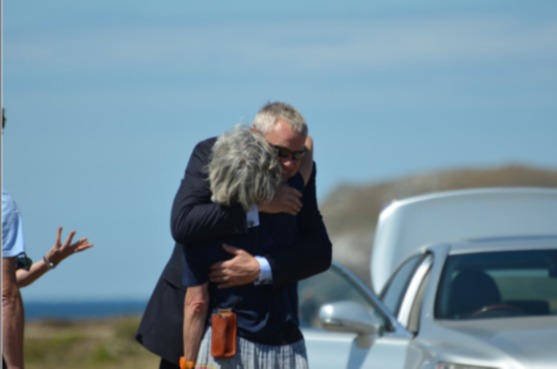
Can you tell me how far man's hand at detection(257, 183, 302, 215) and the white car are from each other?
188 cm

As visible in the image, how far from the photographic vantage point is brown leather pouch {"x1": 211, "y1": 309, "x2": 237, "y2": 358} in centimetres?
557

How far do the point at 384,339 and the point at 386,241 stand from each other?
1566mm

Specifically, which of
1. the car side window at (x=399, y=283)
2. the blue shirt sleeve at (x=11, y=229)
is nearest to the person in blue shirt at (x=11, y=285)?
the blue shirt sleeve at (x=11, y=229)

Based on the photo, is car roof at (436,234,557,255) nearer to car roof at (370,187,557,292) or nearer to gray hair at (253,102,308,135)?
car roof at (370,187,557,292)

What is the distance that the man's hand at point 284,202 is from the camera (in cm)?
562

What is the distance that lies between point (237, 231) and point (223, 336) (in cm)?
41

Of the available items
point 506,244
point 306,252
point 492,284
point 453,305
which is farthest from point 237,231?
point 506,244

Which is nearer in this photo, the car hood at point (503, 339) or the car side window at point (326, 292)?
the car hood at point (503, 339)

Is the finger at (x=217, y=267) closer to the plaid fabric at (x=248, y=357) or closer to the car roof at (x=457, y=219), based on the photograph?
the plaid fabric at (x=248, y=357)

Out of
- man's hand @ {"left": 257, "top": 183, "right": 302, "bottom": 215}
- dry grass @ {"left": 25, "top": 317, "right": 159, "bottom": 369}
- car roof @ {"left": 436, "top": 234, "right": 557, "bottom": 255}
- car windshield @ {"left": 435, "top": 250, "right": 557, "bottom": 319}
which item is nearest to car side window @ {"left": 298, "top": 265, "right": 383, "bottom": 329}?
car windshield @ {"left": 435, "top": 250, "right": 557, "bottom": 319}

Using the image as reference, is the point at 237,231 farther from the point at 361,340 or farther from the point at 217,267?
the point at 361,340

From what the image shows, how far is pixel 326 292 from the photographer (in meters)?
9.30

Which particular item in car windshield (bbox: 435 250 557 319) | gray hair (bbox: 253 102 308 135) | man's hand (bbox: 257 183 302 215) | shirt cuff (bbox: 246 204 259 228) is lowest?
car windshield (bbox: 435 250 557 319)

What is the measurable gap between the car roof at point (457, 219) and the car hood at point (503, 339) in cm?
137
